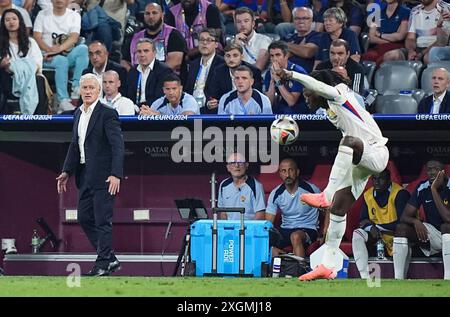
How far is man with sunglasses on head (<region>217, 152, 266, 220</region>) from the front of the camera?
11.6 metres

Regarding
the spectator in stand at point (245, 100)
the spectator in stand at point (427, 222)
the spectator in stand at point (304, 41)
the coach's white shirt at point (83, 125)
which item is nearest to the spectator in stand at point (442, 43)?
the spectator in stand at point (304, 41)

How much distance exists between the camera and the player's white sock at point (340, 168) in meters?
8.23

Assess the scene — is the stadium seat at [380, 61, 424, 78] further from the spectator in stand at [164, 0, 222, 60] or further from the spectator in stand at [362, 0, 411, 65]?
the spectator in stand at [164, 0, 222, 60]

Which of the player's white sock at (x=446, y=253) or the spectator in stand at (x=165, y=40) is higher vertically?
the spectator in stand at (x=165, y=40)

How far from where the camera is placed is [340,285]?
8.29m

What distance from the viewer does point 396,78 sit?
40.1 feet

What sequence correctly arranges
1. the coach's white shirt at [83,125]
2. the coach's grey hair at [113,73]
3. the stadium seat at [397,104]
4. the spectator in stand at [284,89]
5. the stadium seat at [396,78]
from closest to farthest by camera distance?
the coach's white shirt at [83,125]
the stadium seat at [397,104]
the spectator in stand at [284,89]
the coach's grey hair at [113,73]
the stadium seat at [396,78]

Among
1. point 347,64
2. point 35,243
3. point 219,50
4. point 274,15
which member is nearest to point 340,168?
point 347,64

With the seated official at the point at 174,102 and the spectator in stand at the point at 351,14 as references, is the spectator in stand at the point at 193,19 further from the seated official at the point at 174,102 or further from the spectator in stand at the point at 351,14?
the seated official at the point at 174,102

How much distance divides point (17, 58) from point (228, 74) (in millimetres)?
2495

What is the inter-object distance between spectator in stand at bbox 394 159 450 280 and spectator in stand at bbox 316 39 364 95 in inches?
45.7

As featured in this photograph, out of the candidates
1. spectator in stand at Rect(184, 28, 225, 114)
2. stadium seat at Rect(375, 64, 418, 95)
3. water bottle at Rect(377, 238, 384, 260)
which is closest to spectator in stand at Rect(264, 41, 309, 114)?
spectator in stand at Rect(184, 28, 225, 114)

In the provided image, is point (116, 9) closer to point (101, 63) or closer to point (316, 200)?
point (101, 63)
